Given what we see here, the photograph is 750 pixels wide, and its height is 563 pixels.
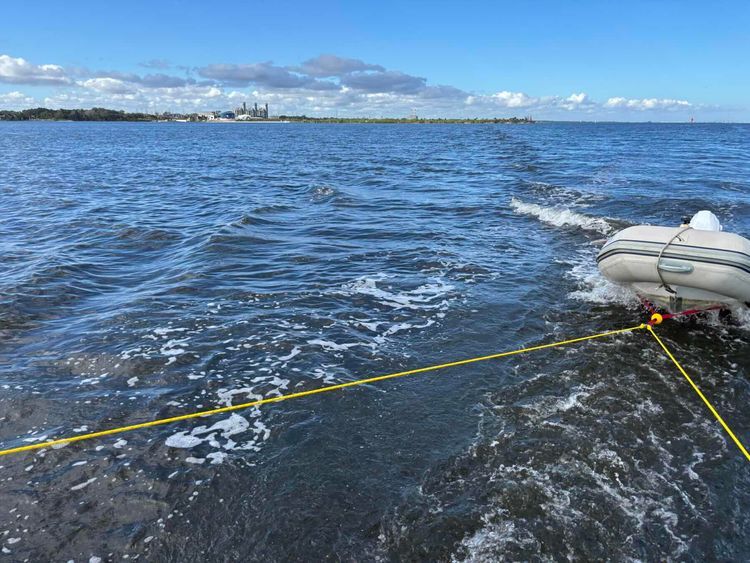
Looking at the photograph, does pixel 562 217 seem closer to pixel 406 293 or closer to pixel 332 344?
pixel 406 293

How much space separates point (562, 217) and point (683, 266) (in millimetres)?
8629

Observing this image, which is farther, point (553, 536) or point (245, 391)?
point (245, 391)

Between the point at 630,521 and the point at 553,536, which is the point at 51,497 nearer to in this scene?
the point at 553,536

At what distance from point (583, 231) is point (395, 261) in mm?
5891

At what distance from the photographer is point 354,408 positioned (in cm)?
507

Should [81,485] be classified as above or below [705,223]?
below

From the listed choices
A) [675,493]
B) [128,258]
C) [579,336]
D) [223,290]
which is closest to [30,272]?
[128,258]

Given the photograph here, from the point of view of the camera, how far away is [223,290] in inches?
335

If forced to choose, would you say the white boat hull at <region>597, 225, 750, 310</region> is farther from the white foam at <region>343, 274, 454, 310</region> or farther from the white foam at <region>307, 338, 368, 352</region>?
the white foam at <region>307, 338, 368, 352</region>

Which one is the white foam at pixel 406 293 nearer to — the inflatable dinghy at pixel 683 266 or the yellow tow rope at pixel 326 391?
the yellow tow rope at pixel 326 391

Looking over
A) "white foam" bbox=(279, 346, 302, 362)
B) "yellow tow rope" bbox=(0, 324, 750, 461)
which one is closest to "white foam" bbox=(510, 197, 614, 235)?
"yellow tow rope" bbox=(0, 324, 750, 461)

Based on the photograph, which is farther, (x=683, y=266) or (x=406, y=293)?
(x=406, y=293)

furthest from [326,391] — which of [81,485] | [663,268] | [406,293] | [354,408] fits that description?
[663,268]

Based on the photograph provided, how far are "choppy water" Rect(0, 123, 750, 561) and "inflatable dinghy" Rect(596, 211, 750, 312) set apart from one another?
63 cm
